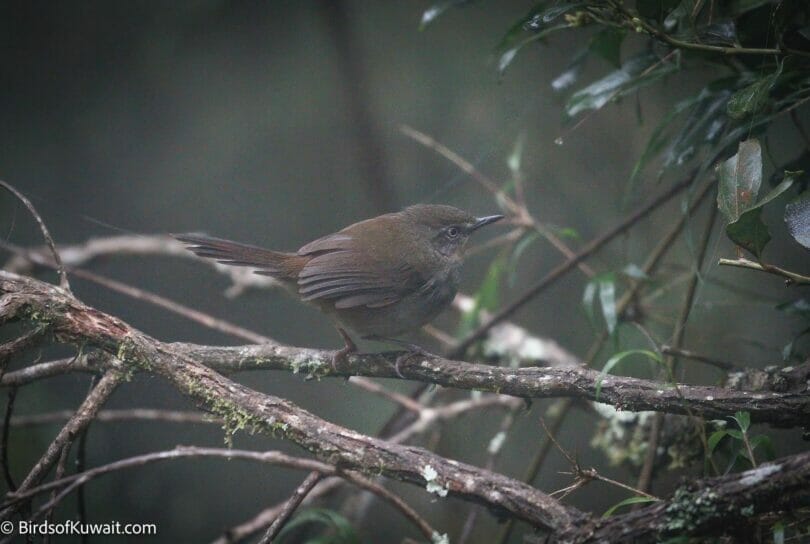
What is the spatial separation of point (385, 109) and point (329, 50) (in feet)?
1.92

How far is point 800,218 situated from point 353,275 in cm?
179

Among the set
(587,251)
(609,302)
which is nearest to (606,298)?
(609,302)

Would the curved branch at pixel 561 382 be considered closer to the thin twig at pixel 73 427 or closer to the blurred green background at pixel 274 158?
the thin twig at pixel 73 427

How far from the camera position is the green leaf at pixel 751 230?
1950 mm

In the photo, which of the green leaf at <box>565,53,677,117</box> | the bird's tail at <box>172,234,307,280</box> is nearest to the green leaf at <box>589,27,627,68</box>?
the green leaf at <box>565,53,677,117</box>

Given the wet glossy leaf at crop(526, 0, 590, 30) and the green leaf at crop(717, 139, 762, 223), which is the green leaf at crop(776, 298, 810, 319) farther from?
the wet glossy leaf at crop(526, 0, 590, 30)

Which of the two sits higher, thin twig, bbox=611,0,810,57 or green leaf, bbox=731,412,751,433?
thin twig, bbox=611,0,810,57

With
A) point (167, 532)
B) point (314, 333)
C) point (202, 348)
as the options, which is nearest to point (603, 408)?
point (202, 348)

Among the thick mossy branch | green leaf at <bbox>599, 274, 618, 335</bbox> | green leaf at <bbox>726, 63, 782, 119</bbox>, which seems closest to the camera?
the thick mossy branch

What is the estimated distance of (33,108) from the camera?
466 centimetres

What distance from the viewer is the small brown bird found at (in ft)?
10.0

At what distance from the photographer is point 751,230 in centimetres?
200

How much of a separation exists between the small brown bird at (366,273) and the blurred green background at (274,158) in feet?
5.07

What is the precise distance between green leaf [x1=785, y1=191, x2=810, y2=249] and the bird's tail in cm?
199
